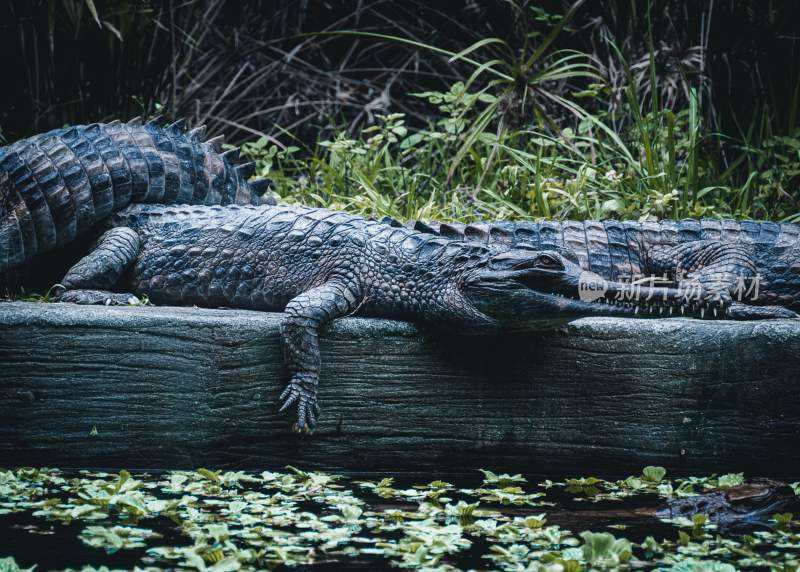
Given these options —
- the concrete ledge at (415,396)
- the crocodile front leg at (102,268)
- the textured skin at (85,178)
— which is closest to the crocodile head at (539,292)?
the concrete ledge at (415,396)

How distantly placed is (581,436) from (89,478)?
1713mm

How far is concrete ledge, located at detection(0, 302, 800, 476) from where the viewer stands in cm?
330

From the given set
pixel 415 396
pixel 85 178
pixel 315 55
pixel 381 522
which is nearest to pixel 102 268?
pixel 85 178

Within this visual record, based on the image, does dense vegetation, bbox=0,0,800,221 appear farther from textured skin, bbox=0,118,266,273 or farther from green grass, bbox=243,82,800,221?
textured skin, bbox=0,118,266,273

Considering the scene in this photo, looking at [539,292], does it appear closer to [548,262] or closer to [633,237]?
[548,262]

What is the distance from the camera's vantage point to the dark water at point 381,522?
248cm

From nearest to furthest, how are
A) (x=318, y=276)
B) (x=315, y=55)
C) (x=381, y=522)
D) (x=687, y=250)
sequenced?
1. (x=381, y=522)
2. (x=318, y=276)
3. (x=687, y=250)
4. (x=315, y=55)

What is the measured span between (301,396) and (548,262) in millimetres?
963

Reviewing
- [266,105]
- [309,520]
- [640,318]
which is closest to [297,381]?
[309,520]

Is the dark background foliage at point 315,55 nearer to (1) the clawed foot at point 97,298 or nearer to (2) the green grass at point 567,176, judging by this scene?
(2) the green grass at point 567,176

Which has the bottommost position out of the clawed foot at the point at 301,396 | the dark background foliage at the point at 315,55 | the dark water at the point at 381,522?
the dark water at the point at 381,522

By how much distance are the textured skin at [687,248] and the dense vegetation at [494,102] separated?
547mm

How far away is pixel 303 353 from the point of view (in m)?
3.26

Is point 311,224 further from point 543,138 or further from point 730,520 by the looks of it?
point 543,138
